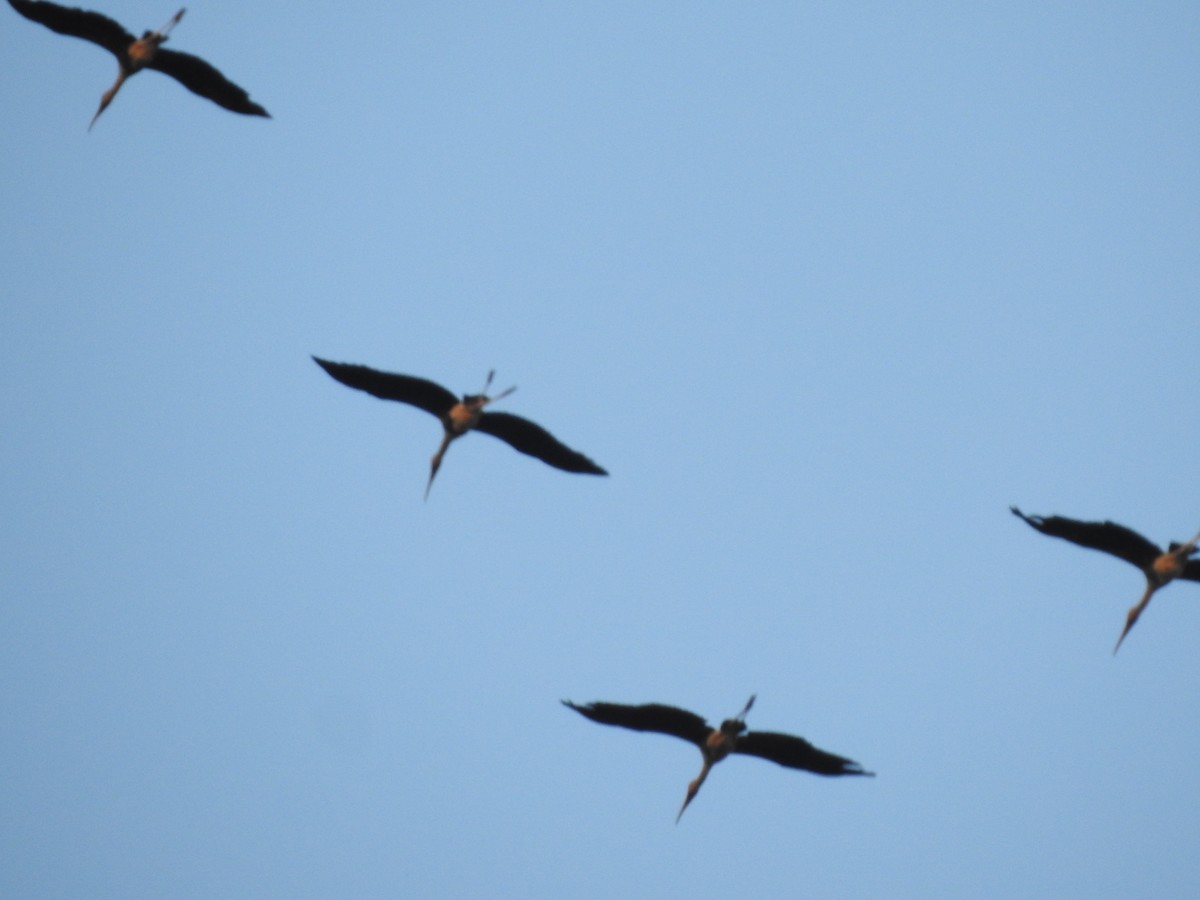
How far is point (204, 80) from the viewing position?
19500 mm

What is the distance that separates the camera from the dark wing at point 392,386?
18.5 m

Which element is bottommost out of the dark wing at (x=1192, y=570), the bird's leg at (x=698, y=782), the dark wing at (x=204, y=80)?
the bird's leg at (x=698, y=782)

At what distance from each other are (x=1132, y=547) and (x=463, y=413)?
27.3 feet

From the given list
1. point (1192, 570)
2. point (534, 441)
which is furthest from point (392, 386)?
point (1192, 570)

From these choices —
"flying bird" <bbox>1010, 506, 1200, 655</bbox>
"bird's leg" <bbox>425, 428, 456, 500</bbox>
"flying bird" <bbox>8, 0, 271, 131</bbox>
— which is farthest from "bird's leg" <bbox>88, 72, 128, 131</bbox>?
"flying bird" <bbox>1010, 506, 1200, 655</bbox>

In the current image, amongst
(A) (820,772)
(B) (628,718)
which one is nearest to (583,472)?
(B) (628,718)

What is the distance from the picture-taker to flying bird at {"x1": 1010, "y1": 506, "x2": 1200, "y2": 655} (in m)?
17.8

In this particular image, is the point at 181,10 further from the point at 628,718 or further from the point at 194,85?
the point at 628,718

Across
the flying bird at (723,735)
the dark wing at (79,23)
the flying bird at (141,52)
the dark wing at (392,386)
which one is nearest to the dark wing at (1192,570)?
the flying bird at (723,735)

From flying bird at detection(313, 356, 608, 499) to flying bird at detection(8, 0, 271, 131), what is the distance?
3528 mm

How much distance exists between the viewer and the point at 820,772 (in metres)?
18.4

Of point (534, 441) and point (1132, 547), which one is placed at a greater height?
point (1132, 547)

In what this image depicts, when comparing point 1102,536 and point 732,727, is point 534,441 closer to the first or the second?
point 732,727

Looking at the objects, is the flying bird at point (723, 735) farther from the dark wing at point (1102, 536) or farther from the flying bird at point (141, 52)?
the flying bird at point (141, 52)
